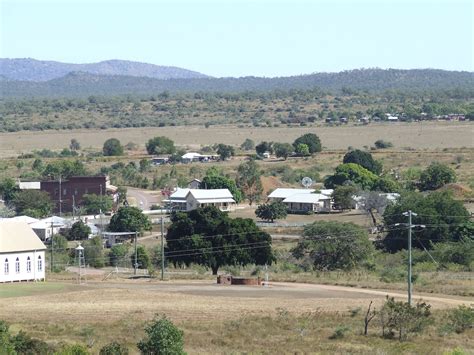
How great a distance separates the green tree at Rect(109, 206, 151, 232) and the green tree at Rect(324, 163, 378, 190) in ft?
66.4

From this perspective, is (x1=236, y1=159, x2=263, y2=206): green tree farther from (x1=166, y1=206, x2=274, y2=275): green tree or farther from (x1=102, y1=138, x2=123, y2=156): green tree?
(x1=102, y1=138, x2=123, y2=156): green tree

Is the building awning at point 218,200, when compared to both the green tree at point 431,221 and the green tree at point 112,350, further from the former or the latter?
the green tree at point 112,350

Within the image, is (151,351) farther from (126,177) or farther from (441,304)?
(126,177)

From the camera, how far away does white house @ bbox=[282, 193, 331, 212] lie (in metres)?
84.1

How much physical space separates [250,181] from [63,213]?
14548 mm

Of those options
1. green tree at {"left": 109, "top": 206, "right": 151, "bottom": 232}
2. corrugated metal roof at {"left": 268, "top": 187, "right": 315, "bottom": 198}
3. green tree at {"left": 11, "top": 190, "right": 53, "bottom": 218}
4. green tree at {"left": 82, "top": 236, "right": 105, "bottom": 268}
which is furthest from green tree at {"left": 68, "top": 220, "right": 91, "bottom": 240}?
corrugated metal roof at {"left": 268, "top": 187, "right": 315, "bottom": 198}

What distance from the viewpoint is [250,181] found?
93688 mm

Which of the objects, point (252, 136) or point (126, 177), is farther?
point (252, 136)

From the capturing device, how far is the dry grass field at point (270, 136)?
460ft

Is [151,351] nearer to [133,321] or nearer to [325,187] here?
[133,321]

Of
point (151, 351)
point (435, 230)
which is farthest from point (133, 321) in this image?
point (435, 230)

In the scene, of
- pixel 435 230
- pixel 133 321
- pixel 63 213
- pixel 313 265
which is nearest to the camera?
pixel 133 321

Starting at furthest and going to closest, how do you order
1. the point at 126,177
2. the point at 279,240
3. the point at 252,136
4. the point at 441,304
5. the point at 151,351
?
the point at 252,136 → the point at 126,177 → the point at 279,240 → the point at 441,304 → the point at 151,351

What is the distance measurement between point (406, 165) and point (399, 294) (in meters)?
63.6
